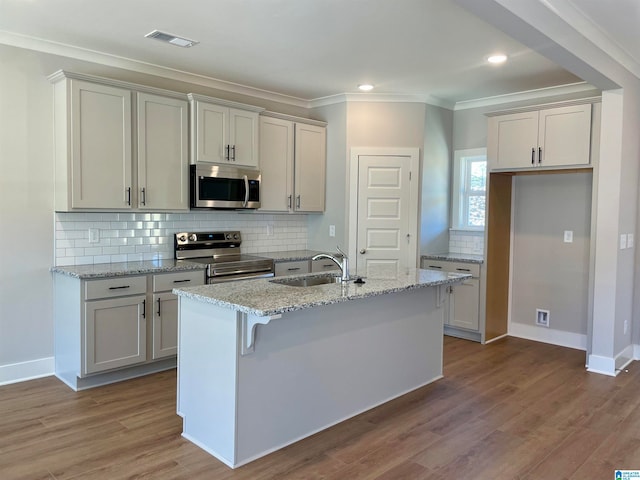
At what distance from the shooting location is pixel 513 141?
15.5ft

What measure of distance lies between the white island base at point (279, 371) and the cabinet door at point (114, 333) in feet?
3.42

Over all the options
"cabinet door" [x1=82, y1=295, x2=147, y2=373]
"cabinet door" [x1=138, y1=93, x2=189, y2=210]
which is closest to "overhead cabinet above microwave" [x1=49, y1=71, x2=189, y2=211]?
"cabinet door" [x1=138, y1=93, x2=189, y2=210]

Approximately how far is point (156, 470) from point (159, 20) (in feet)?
9.11

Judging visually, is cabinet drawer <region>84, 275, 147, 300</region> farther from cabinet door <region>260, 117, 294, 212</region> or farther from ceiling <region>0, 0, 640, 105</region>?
ceiling <region>0, 0, 640, 105</region>

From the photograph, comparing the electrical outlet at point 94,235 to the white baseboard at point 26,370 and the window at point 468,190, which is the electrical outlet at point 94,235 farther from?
the window at point 468,190

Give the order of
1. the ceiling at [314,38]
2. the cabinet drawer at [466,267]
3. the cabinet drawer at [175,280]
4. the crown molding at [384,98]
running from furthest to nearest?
the crown molding at [384,98], the cabinet drawer at [466,267], the cabinet drawer at [175,280], the ceiling at [314,38]

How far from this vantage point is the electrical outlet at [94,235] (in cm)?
408

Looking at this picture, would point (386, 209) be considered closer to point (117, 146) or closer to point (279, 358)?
point (117, 146)

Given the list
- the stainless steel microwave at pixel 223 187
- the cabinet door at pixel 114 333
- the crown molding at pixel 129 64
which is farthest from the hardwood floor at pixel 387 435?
the crown molding at pixel 129 64

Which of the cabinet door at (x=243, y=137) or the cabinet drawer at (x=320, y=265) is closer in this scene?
the cabinet door at (x=243, y=137)

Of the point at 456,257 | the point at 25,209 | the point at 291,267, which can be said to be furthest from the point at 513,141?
the point at 25,209

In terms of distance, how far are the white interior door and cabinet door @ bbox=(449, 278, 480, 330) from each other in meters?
0.56

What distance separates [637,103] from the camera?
4273 millimetres

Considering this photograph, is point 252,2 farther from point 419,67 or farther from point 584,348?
point 584,348
